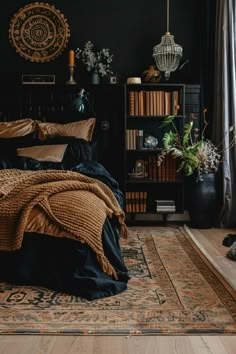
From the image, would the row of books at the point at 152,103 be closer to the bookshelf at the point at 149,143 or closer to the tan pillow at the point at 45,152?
the bookshelf at the point at 149,143

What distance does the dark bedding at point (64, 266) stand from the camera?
2893mm

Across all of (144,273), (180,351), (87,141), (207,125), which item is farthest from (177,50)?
(180,351)

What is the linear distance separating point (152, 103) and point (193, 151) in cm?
71

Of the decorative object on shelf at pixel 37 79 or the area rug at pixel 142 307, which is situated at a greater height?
the decorative object on shelf at pixel 37 79

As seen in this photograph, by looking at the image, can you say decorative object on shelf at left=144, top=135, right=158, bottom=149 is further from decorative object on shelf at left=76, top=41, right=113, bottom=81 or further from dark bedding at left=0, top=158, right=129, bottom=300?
dark bedding at left=0, top=158, right=129, bottom=300

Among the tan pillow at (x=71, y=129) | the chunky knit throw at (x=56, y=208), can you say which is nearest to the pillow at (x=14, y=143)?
the tan pillow at (x=71, y=129)

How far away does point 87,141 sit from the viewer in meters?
4.91

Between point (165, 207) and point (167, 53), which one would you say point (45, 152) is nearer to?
point (165, 207)

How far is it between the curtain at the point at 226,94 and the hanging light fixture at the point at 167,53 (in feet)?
1.44

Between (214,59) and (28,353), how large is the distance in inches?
164

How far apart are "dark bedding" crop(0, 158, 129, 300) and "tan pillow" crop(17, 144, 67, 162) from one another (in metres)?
1.43

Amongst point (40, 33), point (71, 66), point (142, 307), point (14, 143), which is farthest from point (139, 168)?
point (142, 307)

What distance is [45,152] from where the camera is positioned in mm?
4531

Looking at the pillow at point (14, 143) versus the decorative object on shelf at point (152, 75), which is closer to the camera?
the pillow at point (14, 143)
